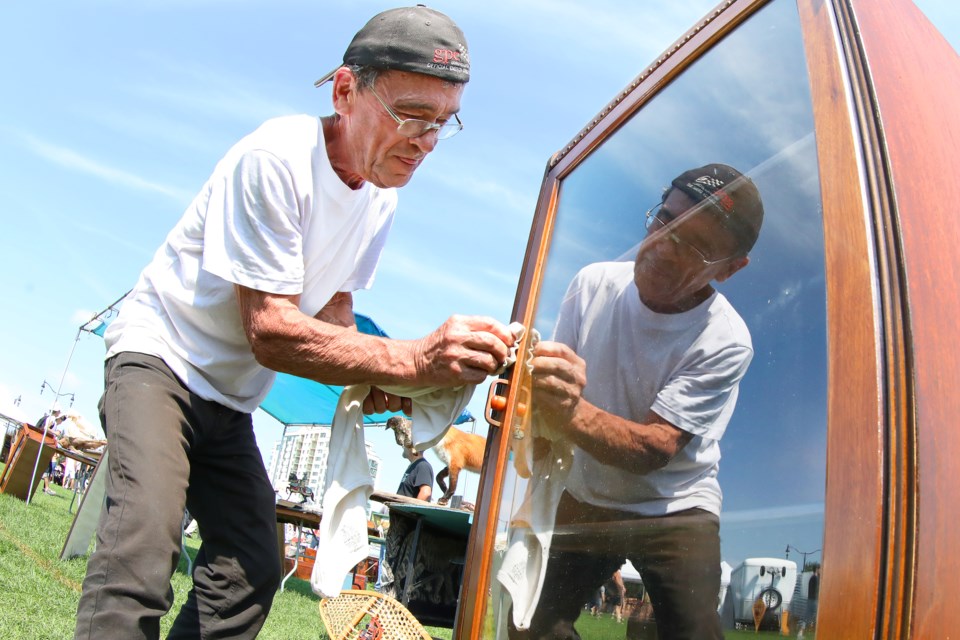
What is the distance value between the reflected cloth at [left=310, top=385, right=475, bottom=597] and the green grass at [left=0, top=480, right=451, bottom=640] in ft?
6.94

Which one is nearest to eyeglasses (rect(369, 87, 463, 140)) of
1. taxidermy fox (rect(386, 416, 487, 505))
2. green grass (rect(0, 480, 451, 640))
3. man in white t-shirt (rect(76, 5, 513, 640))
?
man in white t-shirt (rect(76, 5, 513, 640))

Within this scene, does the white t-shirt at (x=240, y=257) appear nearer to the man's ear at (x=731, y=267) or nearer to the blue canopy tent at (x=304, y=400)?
the man's ear at (x=731, y=267)

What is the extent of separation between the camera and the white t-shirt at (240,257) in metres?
1.78

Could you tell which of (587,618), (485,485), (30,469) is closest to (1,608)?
(485,485)

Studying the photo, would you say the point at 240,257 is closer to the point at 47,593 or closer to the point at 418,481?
the point at 47,593

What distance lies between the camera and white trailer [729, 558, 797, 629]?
33.7 inches

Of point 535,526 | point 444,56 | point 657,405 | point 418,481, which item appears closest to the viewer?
point 657,405

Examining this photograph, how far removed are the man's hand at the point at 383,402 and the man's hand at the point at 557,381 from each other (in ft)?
1.35

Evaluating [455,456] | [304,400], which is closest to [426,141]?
[455,456]

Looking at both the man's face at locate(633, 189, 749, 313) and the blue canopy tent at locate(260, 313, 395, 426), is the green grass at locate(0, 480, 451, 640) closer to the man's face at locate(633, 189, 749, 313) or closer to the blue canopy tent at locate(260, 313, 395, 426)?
the blue canopy tent at locate(260, 313, 395, 426)

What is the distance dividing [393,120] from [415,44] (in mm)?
179

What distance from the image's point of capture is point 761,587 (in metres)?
0.90

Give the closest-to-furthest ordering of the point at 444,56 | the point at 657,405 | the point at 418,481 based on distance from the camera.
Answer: the point at 657,405, the point at 444,56, the point at 418,481

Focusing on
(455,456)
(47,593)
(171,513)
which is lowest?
(47,593)
